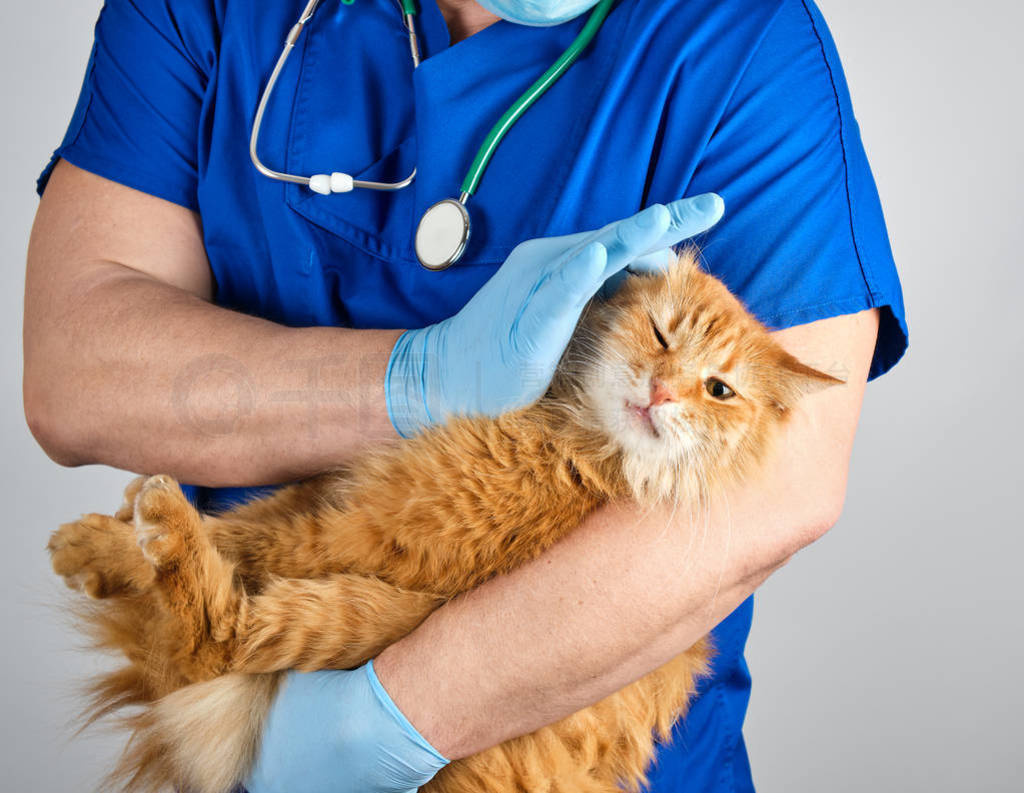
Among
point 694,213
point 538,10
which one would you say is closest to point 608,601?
point 694,213

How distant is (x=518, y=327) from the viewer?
41.2 inches

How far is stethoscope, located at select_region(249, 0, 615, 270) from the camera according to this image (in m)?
1.16

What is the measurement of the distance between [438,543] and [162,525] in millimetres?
353

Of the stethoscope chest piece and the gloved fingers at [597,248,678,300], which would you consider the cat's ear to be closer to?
the gloved fingers at [597,248,678,300]

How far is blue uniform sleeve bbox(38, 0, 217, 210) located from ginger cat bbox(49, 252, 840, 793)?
519mm

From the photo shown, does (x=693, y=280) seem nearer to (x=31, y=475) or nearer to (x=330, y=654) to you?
(x=330, y=654)

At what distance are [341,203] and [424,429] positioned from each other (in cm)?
39

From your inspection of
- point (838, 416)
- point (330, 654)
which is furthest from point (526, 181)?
point (330, 654)

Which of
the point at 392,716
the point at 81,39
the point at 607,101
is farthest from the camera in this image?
the point at 81,39

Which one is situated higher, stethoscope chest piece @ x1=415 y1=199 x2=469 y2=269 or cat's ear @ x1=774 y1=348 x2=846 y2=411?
cat's ear @ x1=774 y1=348 x2=846 y2=411

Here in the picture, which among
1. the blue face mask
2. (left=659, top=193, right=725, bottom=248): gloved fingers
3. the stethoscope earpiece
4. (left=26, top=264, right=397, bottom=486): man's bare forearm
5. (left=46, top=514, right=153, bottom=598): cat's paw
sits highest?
the blue face mask

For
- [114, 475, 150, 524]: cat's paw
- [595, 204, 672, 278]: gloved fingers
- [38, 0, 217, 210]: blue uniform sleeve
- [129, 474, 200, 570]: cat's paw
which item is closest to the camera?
[595, 204, 672, 278]: gloved fingers

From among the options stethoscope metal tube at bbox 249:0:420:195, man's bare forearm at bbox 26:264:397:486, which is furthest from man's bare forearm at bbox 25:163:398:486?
stethoscope metal tube at bbox 249:0:420:195

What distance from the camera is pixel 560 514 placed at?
1.12 metres
